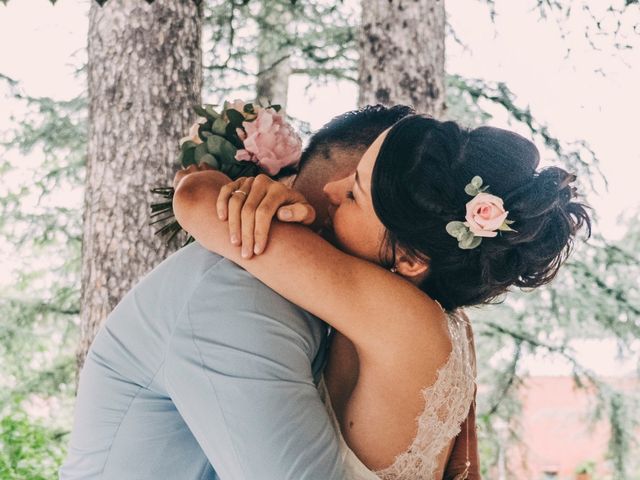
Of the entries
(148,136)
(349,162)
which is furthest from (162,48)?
(349,162)

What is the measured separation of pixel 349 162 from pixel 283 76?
18.0 ft

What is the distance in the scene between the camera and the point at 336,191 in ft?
7.43

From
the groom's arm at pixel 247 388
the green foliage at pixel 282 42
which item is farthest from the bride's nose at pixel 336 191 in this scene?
the green foliage at pixel 282 42

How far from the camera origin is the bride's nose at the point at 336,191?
2.25 meters

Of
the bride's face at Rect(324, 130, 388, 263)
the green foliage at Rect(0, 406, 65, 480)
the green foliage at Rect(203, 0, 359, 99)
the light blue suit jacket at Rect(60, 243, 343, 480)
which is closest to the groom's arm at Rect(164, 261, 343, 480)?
the light blue suit jacket at Rect(60, 243, 343, 480)

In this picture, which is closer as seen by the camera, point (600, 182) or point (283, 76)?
Answer: point (600, 182)

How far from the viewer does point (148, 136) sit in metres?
3.99

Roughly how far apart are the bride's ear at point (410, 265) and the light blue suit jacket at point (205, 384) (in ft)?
0.95

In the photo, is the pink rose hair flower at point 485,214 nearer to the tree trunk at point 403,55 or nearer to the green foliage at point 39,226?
the tree trunk at point 403,55

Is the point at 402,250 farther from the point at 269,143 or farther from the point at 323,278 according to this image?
the point at 269,143

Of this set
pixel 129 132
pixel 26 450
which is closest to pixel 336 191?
pixel 129 132

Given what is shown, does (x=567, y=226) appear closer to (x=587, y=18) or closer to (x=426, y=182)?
(x=426, y=182)

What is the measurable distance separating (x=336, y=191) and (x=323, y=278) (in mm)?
429

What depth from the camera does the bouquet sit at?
259 centimetres
